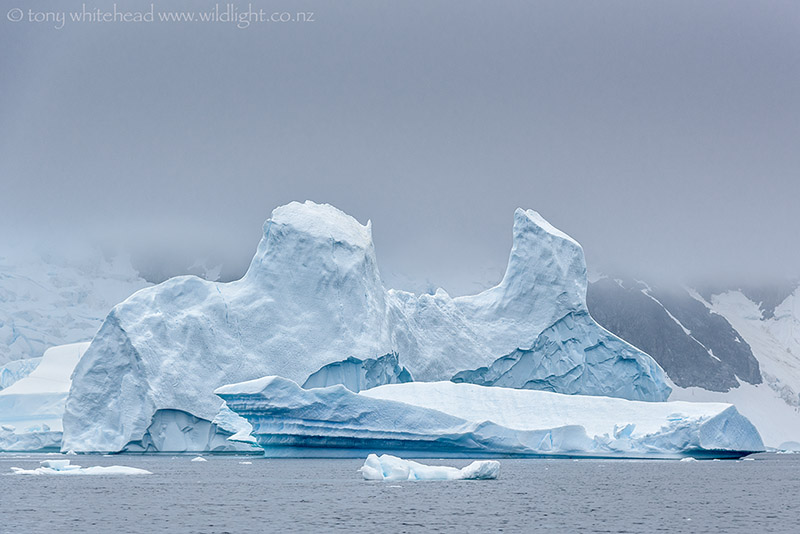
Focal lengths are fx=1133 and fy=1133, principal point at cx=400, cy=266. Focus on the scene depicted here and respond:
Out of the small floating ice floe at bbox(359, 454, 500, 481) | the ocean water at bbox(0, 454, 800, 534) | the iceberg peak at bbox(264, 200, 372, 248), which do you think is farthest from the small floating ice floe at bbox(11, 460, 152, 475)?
the iceberg peak at bbox(264, 200, 372, 248)

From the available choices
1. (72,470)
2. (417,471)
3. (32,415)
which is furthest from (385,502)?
(32,415)

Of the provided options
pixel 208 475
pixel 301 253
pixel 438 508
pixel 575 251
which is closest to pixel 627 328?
pixel 575 251

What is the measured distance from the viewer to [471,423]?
2989 cm

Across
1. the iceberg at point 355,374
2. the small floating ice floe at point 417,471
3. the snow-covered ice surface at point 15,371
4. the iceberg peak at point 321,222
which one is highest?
the iceberg peak at point 321,222

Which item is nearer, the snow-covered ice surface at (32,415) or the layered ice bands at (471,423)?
the layered ice bands at (471,423)

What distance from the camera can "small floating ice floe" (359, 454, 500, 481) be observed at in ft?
78.4

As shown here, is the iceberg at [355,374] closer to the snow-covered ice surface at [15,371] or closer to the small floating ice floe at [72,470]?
the small floating ice floe at [72,470]

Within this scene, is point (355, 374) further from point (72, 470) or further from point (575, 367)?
point (72, 470)

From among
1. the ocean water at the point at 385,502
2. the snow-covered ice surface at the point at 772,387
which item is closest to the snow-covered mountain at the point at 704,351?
the snow-covered ice surface at the point at 772,387

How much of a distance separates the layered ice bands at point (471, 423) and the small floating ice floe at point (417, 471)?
4.87m

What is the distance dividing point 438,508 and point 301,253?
1851 cm

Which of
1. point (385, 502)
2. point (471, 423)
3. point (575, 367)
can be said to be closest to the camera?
point (385, 502)

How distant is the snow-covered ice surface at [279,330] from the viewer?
112 feet

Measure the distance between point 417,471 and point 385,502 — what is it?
413 centimetres
